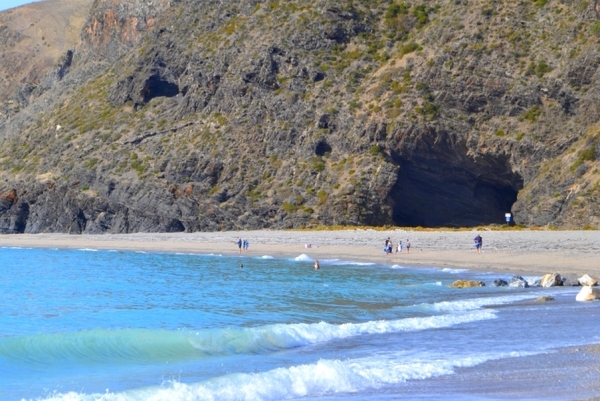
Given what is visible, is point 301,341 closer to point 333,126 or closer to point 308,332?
point 308,332

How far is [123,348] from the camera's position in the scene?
596 inches

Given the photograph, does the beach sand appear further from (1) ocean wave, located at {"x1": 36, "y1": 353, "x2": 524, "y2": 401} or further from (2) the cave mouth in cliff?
(2) the cave mouth in cliff

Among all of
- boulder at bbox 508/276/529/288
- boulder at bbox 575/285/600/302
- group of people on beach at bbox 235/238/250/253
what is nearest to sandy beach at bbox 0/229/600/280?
group of people on beach at bbox 235/238/250/253

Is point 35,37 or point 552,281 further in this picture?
point 35,37

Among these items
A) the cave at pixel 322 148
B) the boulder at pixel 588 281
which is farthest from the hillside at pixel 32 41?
the boulder at pixel 588 281

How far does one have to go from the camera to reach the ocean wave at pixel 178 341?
14.5m

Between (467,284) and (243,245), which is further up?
(243,245)

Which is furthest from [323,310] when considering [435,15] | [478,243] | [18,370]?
[435,15]

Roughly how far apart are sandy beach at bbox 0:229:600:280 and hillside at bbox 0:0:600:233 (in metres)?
3.82

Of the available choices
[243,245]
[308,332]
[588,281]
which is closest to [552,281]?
[588,281]

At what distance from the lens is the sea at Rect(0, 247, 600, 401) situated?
10891mm

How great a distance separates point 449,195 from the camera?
49.9 metres

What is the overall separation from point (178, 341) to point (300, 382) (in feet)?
16.2

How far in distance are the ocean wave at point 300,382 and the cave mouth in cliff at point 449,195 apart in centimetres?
3781
